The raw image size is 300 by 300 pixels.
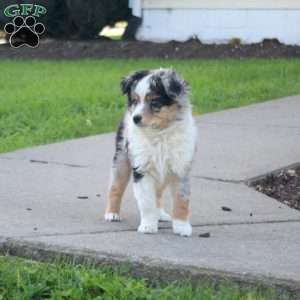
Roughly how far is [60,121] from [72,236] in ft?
17.0

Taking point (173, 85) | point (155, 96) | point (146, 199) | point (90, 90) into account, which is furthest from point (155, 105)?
point (90, 90)

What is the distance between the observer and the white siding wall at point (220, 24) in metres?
19.7

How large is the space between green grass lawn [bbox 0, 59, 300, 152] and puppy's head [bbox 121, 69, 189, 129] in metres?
3.76

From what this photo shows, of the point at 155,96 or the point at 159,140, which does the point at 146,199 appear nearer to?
the point at 159,140

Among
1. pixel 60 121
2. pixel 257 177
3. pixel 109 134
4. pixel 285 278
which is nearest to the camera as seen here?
pixel 285 278

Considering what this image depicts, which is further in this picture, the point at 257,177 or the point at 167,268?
the point at 257,177

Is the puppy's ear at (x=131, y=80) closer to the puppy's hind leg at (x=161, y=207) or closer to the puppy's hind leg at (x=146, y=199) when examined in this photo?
the puppy's hind leg at (x=146, y=199)

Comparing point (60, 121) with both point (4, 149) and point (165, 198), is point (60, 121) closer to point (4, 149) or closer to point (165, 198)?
point (4, 149)

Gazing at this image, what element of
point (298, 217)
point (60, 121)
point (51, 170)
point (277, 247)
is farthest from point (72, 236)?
point (60, 121)

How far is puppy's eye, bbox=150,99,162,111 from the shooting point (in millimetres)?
5652

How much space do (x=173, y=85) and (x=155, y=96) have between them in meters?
0.13

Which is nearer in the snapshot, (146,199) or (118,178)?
(146,199)

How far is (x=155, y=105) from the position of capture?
566cm

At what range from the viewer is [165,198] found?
23.3 ft
